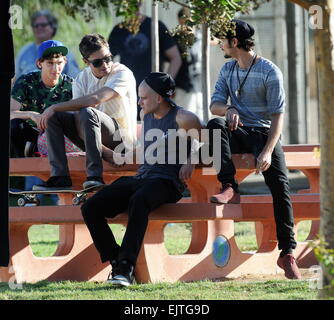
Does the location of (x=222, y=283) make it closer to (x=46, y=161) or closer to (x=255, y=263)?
(x=255, y=263)

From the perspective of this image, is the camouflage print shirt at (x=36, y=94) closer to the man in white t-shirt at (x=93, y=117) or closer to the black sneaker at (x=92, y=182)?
the man in white t-shirt at (x=93, y=117)

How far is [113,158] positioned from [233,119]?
0.92 metres

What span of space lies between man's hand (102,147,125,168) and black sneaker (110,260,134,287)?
3.31ft

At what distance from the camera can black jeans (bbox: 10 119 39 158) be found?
8664 mm

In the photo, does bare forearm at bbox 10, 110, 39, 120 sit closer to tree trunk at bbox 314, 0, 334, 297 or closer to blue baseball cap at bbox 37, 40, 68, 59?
blue baseball cap at bbox 37, 40, 68, 59

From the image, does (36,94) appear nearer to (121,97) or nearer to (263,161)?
(121,97)

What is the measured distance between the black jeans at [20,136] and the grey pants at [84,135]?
65 cm

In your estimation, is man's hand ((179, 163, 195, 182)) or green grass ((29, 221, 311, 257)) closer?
man's hand ((179, 163, 195, 182))

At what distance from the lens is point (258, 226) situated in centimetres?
910

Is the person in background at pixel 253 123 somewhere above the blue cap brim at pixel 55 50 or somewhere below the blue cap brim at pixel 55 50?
below

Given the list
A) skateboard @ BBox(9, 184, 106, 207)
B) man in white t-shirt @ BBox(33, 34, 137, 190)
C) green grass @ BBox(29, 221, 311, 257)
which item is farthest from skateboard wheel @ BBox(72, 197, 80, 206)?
green grass @ BBox(29, 221, 311, 257)

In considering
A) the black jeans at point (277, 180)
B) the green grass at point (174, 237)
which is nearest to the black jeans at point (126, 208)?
the black jeans at point (277, 180)

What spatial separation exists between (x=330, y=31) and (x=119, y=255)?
220cm

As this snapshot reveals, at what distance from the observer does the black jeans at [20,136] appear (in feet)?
28.4
